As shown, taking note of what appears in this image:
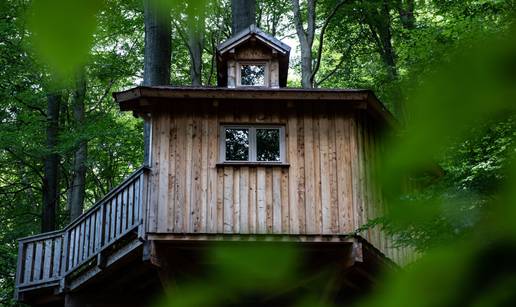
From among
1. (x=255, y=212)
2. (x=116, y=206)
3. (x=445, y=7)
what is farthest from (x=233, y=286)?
(x=445, y=7)

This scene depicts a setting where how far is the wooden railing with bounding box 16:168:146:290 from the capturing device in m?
11.8

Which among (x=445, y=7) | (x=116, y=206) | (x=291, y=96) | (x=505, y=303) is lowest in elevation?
(x=505, y=303)

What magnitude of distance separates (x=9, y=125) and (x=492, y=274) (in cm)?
2075

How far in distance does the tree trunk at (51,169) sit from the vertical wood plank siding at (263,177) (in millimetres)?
9211

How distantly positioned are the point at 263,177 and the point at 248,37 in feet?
9.72

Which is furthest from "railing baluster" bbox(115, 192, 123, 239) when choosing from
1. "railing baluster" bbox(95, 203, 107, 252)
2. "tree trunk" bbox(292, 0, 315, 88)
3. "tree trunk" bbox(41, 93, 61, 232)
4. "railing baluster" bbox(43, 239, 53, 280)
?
"tree trunk" bbox(292, 0, 315, 88)

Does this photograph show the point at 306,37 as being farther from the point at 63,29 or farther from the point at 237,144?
the point at 63,29

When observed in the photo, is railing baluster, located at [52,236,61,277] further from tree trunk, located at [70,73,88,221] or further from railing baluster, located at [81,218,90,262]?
tree trunk, located at [70,73,88,221]

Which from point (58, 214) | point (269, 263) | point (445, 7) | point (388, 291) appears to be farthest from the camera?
point (58, 214)

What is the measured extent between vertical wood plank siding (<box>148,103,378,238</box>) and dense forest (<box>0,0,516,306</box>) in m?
1.59

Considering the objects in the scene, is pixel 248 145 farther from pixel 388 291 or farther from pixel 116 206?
pixel 388 291

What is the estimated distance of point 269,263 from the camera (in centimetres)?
113

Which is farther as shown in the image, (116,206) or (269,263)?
(116,206)

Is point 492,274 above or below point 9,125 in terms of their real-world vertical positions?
below
